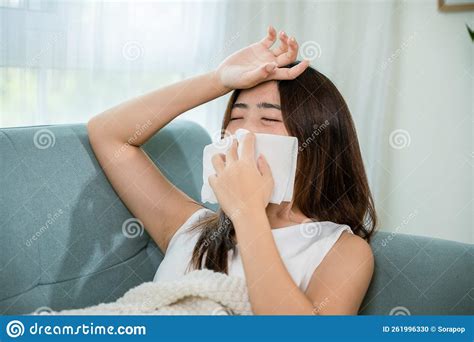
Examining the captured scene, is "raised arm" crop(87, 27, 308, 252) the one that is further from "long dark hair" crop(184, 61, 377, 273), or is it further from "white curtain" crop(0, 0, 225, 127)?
"white curtain" crop(0, 0, 225, 127)

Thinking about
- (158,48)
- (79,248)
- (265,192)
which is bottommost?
(79,248)

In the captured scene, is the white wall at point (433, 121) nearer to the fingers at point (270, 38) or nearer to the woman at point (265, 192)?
the woman at point (265, 192)

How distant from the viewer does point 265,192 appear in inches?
48.3

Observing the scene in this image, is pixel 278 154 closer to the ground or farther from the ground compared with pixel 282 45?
closer to the ground

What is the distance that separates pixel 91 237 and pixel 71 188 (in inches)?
4.5

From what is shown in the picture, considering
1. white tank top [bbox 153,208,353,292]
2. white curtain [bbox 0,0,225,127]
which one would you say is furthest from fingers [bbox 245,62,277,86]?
white curtain [bbox 0,0,225,127]

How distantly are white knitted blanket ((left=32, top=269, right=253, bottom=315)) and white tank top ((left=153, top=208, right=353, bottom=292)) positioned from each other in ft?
0.32

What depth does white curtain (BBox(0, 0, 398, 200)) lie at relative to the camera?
6.45ft

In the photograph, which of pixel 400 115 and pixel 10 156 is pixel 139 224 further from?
pixel 400 115

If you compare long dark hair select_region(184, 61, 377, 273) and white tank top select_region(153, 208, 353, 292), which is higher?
long dark hair select_region(184, 61, 377, 273)

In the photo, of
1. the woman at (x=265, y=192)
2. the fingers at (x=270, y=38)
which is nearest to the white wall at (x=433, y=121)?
the woman at (x=265, y=192)

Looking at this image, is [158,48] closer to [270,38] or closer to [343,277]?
[270,38]

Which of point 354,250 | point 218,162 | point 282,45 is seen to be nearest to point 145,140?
point 218,162

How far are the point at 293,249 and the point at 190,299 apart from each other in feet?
0.80
